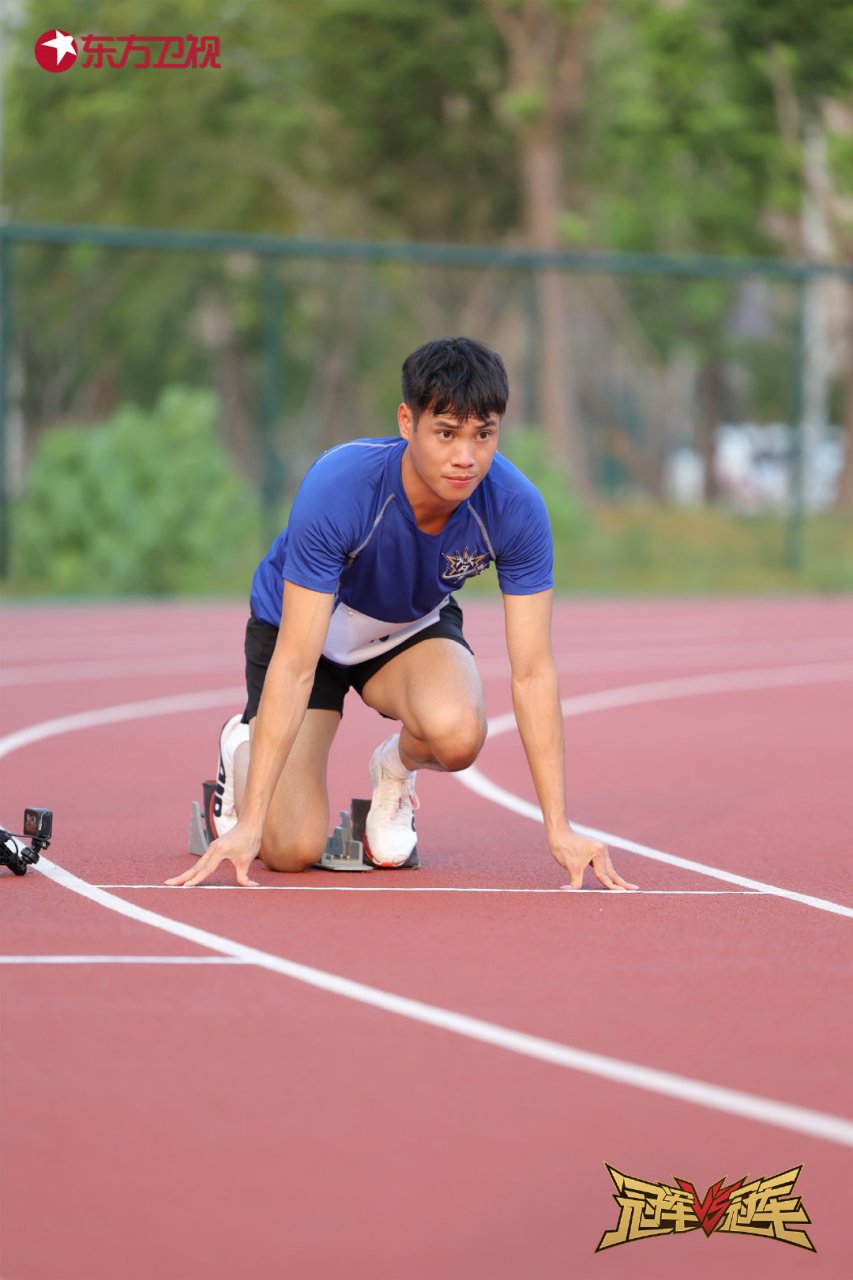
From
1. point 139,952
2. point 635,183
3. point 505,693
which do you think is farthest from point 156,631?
point 635,183

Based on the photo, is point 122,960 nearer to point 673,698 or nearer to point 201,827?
point 201,827

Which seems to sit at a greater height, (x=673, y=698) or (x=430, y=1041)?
(x=673, y=698)

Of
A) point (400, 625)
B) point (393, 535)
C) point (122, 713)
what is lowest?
point (122, 713)

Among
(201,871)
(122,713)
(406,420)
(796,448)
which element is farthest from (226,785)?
(796,448)

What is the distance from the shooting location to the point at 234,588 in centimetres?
1806

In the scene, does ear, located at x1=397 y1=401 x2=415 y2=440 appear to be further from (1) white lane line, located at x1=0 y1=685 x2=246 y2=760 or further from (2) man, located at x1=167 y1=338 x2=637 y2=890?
(1) white lane line, located at x1=0 y1=685 x2=246 y2=760

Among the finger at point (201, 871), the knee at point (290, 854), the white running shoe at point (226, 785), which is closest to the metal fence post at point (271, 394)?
the white running shoe at point (226, 785)

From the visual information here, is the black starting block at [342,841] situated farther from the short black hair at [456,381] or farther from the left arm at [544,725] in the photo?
the short black hair at [456,381]

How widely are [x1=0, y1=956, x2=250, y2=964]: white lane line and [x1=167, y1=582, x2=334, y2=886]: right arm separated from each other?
0.53 metres

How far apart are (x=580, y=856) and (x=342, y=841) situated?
0.97 m

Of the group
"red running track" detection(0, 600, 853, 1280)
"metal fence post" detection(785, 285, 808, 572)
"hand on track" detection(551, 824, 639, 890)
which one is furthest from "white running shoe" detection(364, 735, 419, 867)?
"metal fence post" detection(785, 285, 808, 572)

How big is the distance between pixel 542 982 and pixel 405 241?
2865 centimetres

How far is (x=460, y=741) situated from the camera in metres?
6.40

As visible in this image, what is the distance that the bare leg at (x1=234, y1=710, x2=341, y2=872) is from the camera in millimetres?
6426
